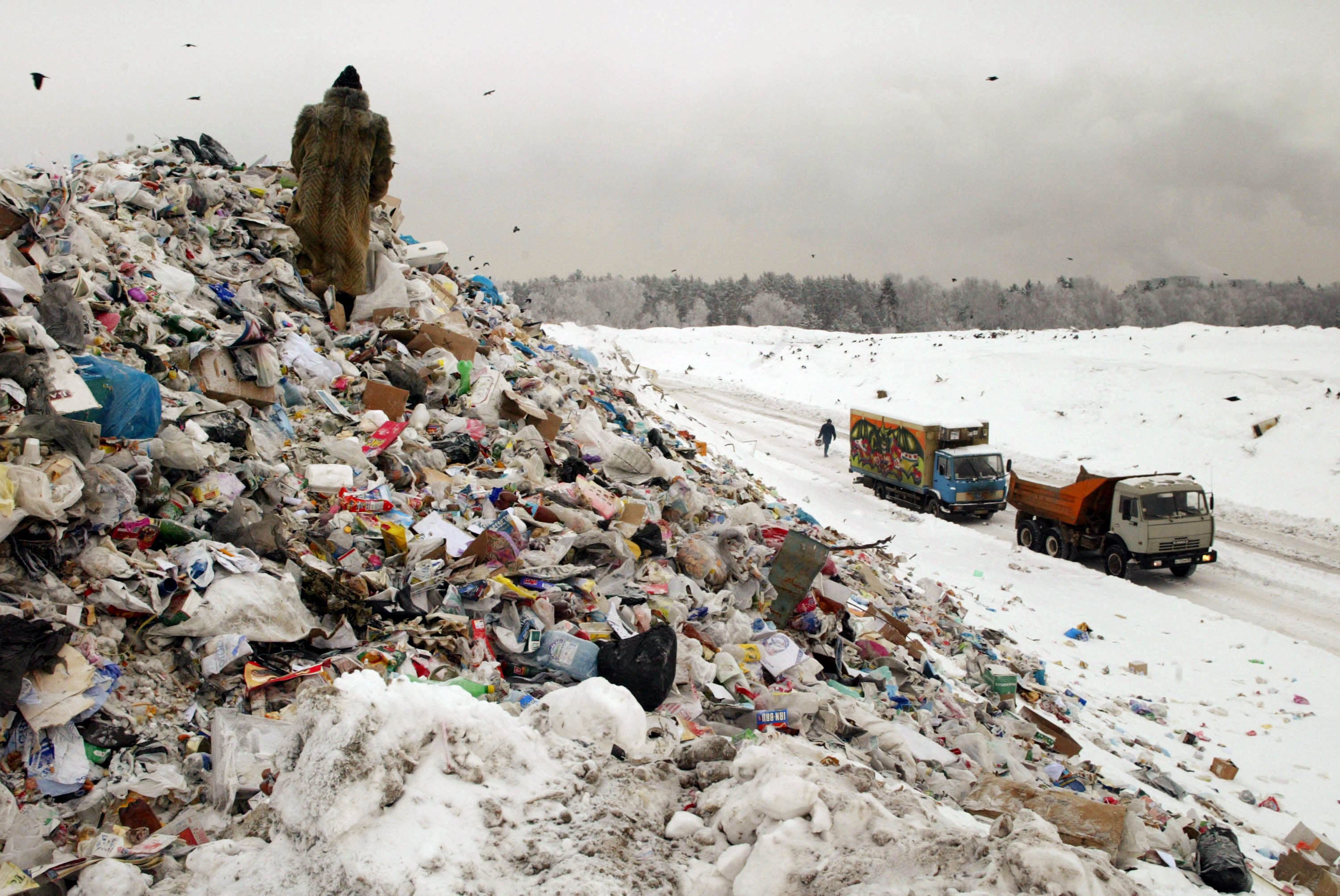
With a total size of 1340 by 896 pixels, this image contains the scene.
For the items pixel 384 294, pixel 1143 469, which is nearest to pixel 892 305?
pixel 1143 469

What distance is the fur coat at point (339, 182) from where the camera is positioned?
7.72 metres

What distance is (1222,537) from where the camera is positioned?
47.3 feet

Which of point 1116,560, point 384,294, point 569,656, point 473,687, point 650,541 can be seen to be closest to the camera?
point 473,687

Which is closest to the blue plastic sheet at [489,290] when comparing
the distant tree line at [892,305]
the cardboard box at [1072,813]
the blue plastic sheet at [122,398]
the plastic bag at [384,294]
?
the plastic bag at [384,294]

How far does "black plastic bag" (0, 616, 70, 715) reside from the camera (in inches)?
109

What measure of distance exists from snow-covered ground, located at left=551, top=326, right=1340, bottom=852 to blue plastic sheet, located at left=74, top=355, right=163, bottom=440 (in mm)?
7209

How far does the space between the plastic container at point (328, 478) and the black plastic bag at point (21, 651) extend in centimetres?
224

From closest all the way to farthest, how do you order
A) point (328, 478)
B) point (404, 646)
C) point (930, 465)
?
point (404, 646)
point (328, 478)
point (930, 465)

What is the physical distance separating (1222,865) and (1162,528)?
8.58 m

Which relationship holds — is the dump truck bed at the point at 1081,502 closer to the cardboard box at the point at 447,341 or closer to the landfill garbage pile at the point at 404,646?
the landfill garbage pile at the point at 404,646

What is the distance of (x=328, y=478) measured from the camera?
5.23m

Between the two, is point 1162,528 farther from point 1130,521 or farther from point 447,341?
point 447,341

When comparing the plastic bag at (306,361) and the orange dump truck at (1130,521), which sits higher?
the plastic bag at (306,361)

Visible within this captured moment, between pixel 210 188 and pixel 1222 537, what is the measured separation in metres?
17.0
